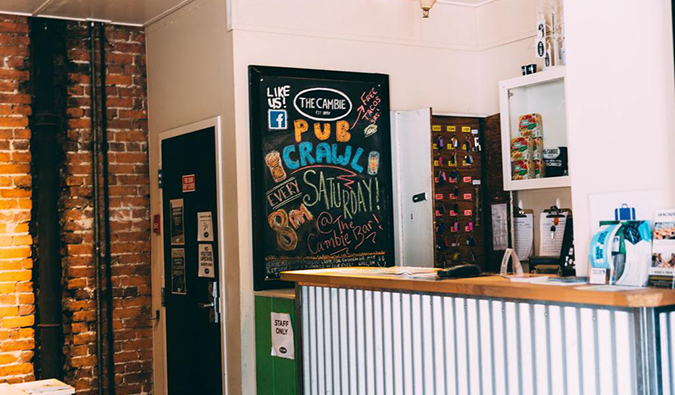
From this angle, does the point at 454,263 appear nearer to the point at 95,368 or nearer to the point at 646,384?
the point at 95,368

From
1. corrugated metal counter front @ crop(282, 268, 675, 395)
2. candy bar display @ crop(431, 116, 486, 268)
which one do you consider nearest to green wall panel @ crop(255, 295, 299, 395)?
corrugated metal counter front @ crop(282, 268, 675, 395)

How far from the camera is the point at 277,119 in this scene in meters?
5.14

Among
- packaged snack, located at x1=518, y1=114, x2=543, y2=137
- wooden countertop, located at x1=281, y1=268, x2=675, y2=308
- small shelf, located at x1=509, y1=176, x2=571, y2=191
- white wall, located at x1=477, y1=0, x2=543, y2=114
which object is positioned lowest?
wooden countertop, located at x1=281, y1=268, x2=675, y2=308

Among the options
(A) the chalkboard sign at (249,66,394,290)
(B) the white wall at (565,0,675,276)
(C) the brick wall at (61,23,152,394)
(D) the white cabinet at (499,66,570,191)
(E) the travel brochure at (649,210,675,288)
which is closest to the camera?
(E) the travel brochure at (649,210,675,288)

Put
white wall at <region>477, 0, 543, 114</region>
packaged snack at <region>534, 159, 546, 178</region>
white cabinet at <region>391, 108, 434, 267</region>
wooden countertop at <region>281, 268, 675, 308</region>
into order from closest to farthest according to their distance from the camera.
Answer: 1. wooden countertop at <region>281, 268, 675, 308</region>
2. packaged snack at <region>534, 159, 546, 178</region>
3. white cabinet at <region>391, 108, 434, 267</region>
4. white wall at <region>477, 0, 543, 114</region>

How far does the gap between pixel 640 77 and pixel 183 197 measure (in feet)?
11.9

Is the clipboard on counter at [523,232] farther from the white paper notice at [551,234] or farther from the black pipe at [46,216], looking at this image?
the black pipe at [46,216]

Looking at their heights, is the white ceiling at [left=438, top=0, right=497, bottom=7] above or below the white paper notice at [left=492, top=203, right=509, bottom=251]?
above

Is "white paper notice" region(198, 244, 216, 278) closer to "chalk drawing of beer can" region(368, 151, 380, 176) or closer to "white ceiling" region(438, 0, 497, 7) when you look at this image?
"chalk drawing of beer can" region(368, 151, 380, 176)

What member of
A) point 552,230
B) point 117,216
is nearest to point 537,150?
point 552,230

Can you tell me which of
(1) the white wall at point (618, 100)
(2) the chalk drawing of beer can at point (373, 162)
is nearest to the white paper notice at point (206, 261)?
(2) the chalk drawing of beer can at point (373, 162)

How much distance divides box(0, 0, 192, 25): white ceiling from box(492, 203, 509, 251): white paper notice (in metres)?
2.59

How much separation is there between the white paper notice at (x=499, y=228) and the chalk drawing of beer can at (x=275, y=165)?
1610 millimetres

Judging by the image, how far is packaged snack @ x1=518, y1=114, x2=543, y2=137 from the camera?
17.4 feet
